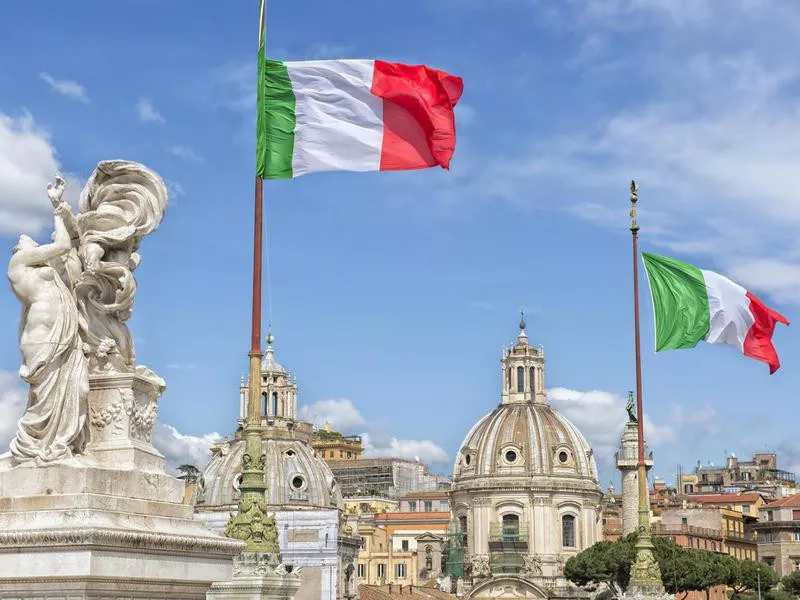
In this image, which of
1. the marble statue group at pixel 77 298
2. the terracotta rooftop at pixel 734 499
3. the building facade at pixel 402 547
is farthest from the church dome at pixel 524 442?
the marble statue group at pixel 77 298

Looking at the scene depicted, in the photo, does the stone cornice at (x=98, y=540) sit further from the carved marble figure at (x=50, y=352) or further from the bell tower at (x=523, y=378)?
the bell tower at (x=523, y=378)

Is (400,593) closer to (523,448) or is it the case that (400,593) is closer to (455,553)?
(455,553)

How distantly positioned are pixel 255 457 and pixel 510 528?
108 meters

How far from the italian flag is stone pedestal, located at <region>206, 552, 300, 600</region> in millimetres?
13316

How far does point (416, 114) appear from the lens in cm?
1529

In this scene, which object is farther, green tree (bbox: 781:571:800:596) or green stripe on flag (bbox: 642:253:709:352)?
green tree (bbox: 781:571:800:596)

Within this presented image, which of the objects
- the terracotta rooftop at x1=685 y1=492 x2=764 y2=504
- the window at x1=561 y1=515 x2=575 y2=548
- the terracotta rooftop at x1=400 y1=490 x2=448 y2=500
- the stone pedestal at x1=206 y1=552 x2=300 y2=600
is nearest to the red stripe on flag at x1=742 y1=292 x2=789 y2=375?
the stone pedestal at x1=206 y1=552 x2=300 y2=600

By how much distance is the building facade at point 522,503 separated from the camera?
119188 millimetres

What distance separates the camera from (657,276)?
29672 millimetres

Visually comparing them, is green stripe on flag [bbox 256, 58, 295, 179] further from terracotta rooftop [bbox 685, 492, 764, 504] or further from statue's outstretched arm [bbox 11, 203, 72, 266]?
terracotta rooftop [bbox 685, 492, 764, 504]

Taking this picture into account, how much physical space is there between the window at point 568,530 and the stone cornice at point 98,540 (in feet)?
380

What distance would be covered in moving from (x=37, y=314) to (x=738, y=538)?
122234 millimetres

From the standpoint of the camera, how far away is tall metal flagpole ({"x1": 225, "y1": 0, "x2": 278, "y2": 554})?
16641 mm


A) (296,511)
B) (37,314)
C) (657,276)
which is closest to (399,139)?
(37,314)
